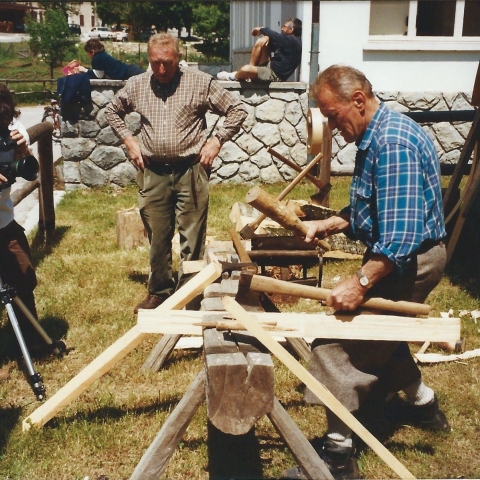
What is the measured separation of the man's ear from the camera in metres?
2.74

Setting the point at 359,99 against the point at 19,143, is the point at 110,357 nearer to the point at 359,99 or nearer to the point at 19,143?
the point at 19,143

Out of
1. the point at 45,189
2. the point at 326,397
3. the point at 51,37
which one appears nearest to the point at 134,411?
the point at 326,397

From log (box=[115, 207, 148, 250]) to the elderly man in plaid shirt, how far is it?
13.4 ft

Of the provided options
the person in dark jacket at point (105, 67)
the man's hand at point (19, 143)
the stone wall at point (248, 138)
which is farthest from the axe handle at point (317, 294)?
the person in dark jacket at point (105, 67)

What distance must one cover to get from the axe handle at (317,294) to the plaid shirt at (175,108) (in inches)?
94.2

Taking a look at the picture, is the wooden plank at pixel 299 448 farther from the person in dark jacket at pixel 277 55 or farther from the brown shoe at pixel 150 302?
the person in dark jacket at pixel 277 55

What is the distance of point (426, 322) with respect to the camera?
2.91 m

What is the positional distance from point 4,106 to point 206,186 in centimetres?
183

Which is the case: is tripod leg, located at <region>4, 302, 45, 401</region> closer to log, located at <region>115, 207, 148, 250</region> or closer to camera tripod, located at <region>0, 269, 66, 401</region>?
camera tripod, located at <region>0, 269, 66, 401</region>

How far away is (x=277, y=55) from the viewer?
9.91m

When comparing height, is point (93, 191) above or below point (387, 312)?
below

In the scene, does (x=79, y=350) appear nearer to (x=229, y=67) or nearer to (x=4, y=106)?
(x=4, y=106)

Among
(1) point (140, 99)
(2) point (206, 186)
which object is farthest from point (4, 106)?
(2) point (206, 186)

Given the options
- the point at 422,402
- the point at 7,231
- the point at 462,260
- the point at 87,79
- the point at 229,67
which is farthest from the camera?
the point at 229,67
